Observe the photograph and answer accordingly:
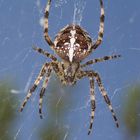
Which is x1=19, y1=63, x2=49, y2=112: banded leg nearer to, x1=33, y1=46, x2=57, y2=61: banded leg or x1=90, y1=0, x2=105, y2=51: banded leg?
x1=33, y1=46, x2=57, y2=61: banded leg

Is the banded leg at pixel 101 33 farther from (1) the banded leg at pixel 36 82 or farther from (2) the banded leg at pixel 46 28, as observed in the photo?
(1) the banded leg at pixel 36 82

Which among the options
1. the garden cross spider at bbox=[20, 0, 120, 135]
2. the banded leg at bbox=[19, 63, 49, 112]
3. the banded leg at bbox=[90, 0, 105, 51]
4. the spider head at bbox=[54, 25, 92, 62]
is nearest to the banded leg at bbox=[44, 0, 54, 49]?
the garden cross spider at bbox=[20, 0, 120, 135]

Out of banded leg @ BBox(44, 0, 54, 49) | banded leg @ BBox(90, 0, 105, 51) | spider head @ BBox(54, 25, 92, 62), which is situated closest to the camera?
spider head @ BBox(54, 25, 92, 62)

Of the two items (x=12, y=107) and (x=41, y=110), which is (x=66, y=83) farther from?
(x=12, y=107)

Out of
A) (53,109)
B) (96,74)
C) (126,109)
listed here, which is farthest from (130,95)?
(96,74)

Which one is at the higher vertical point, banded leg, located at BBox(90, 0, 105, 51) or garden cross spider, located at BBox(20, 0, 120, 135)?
banded leg, located at BBox(90, 0, 105, 51)

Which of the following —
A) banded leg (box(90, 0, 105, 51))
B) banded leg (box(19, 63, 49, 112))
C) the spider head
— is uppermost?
banded leg (box(90, 0, 105, 51))

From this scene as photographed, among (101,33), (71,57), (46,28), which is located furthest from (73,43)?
(101,33)
